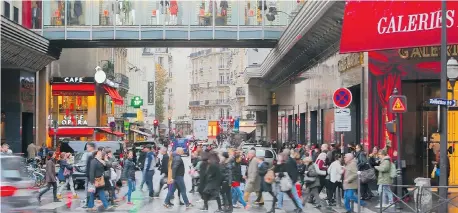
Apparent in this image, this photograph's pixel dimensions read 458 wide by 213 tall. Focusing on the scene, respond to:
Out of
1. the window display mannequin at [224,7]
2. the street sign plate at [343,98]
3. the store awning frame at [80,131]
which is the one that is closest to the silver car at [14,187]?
the street sign plate at [343,98]

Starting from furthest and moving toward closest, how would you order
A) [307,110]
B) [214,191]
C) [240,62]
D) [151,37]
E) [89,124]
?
[240,62] → [89,124] → [307,110] → [151,37] → [214,191]

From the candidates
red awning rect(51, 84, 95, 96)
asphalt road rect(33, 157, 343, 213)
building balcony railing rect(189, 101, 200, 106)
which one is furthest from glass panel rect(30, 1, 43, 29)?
building balcony railing rect(189, 101, 200, 106)

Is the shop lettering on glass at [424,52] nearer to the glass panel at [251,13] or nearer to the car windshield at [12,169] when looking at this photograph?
the car windshield at [12,169]

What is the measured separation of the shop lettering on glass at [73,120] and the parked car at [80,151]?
23394 millimetres

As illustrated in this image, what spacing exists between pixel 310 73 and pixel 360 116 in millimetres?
13697

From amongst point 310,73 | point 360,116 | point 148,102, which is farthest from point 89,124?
point 148,102

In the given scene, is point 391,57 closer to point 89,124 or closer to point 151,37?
point 151,37

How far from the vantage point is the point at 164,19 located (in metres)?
41.8

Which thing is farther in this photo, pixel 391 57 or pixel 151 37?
pixel 151 37

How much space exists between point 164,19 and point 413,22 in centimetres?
2135

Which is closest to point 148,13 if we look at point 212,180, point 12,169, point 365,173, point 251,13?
point 251,13

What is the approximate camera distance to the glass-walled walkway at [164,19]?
136 ft

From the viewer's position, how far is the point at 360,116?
29734 mm

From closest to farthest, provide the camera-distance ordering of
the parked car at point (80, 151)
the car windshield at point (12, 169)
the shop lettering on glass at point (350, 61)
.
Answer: the car windshield at point (12, 169)
the shop lettering on glass at point (350, 61)
the parked car at point (80, 151)
